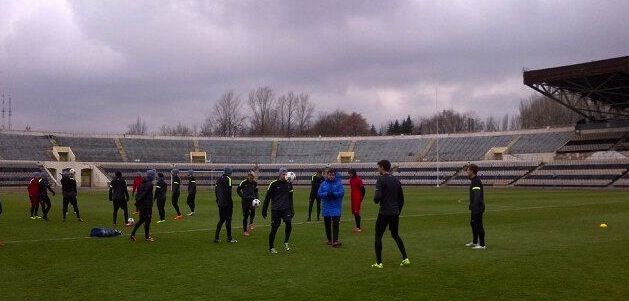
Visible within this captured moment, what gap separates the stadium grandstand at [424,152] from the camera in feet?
185

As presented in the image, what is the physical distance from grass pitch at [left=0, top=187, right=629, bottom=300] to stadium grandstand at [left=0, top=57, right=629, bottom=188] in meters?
42.0

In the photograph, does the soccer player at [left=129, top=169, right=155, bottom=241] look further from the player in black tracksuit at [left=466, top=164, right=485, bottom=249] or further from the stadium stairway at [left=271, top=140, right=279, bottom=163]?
the stadium stairway at [left=271, top=140, right=279, bottom=163]

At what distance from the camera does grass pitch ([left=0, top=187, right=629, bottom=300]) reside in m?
8.28

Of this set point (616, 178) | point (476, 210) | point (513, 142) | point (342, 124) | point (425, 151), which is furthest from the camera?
point (342, 124)

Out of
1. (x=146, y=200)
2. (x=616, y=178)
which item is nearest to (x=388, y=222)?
(x=146, y=200)

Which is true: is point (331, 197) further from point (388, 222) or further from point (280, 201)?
point (388, 222)

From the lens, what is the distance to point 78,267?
10516 millimetres

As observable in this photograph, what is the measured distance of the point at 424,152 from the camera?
7906cm

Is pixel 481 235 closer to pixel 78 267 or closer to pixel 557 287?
pixel 557 287

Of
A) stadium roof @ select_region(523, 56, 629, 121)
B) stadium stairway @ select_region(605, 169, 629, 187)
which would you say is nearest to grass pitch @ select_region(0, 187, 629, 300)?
stadium roof @ select_region(523, 56, 629, 121)

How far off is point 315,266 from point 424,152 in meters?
70.2

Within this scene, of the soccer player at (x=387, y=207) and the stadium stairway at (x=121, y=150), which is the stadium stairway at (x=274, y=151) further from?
the soccer player at (x=387, y=207)

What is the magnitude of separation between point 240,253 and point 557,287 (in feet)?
21.8

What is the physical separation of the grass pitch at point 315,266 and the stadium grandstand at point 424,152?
42021mm
